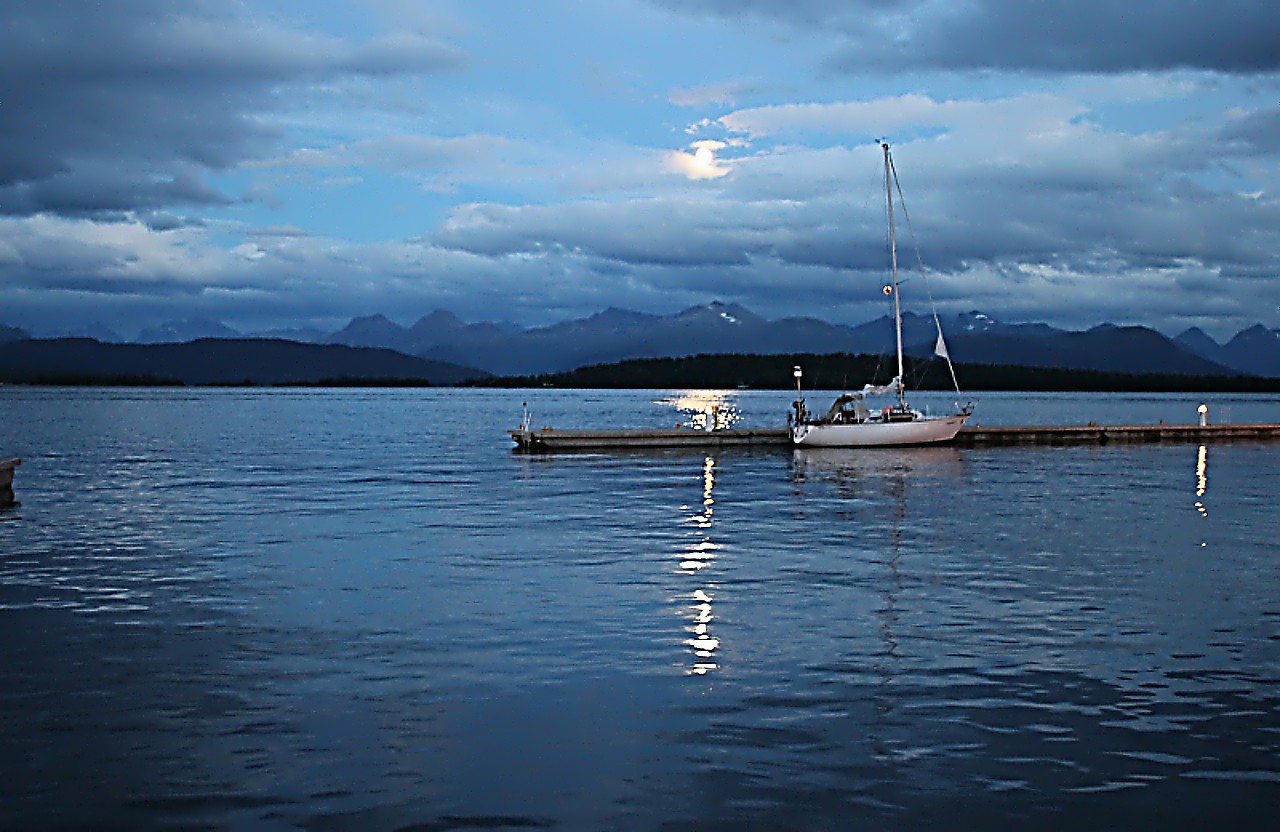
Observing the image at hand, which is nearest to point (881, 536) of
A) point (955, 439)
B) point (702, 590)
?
point (702, 590)

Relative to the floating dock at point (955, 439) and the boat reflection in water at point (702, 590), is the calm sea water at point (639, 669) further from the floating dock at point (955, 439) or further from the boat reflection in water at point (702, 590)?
the floating dock at point (955, 439)

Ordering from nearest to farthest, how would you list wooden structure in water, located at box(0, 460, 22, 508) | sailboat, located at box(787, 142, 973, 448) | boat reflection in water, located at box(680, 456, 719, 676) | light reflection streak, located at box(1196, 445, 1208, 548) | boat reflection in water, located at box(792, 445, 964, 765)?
boat reflection in water, located at box(792, 445, 964, 765), boat reflection in water, located at box(680, 456, 719, 676), light reflection streak, located at box(1196, 445, 1208, 548), wooden structure in water, located at box(0, 460, 22, 508), sailboat, located at box(787, 142, 973, 448)

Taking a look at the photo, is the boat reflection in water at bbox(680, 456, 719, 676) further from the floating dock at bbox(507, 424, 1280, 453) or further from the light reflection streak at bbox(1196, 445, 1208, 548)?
the floating dock at bbox(507, 424, 1280, 453)

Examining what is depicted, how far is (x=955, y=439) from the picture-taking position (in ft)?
260

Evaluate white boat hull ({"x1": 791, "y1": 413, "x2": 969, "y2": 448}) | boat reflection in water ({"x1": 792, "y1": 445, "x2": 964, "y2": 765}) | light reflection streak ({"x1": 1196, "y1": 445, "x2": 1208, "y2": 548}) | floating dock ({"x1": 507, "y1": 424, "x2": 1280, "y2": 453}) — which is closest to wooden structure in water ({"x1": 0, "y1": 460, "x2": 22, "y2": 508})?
boat reflection in water ({"x1": 792, "y1": 445, "x2": 964, "y2": 765})

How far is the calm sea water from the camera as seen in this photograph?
11.5 metres

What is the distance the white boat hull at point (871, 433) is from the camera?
237 ft

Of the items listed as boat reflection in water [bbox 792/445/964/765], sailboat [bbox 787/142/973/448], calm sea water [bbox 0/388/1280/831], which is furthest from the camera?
sailboat [bbox 787/142/973/448]

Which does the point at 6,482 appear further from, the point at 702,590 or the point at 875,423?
the point at 875,423

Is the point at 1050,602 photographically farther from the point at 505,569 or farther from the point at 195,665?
the point at 195,665

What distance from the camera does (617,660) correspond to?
56.2 ft

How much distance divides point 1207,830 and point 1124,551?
19696 millimetres

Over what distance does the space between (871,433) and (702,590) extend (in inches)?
2032

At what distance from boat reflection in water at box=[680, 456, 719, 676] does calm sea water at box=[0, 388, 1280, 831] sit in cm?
13
